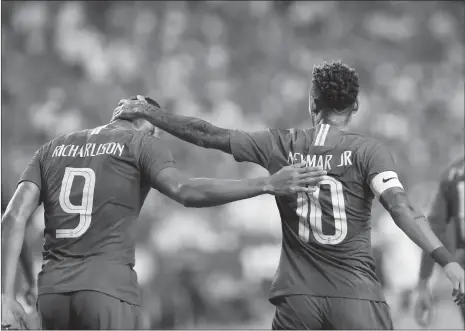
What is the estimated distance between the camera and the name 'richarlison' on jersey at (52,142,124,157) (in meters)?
3.19

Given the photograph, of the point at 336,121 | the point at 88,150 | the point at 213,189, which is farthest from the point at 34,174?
the point at 336,121

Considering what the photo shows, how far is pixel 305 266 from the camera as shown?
10.2 ft

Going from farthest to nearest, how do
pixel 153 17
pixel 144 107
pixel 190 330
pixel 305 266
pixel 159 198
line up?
pixel 153 17
pixel 159 198
pixel 190 330
pixel 144 107
pixel 305 266

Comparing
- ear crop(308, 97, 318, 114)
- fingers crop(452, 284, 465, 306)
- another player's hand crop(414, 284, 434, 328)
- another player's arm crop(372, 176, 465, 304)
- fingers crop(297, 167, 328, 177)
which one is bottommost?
another player's hand crop(414, 284, 434, 328)

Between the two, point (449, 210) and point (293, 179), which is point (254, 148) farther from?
point (449, 210)

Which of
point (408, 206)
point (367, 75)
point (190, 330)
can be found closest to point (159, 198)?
point (190, 330)

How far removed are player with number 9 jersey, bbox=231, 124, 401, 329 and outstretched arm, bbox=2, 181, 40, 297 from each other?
46.4 inches

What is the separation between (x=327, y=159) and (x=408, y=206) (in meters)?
0.44

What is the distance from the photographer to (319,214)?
10.2 ft

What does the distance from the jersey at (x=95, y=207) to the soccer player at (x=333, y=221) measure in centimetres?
48

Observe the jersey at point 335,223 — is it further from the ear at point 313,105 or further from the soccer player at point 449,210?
the soccer player at point 449,210

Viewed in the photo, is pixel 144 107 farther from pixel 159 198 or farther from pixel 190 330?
pixel 159 198

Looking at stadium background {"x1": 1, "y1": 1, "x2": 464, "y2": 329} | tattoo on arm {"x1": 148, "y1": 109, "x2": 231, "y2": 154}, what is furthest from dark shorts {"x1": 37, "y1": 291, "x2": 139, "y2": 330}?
stadium background {"x1": 1, "y1": 1, "x2": 464, "y2": 329}

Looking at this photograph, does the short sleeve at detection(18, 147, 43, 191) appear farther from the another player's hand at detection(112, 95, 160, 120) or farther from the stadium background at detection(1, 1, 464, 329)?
the stadium background at detection(1, 1, 464, 329)
